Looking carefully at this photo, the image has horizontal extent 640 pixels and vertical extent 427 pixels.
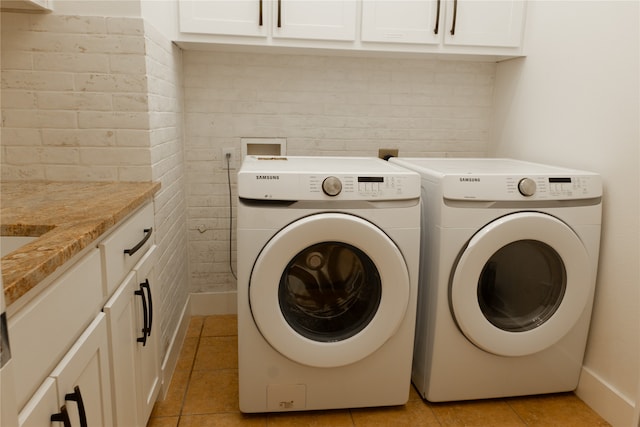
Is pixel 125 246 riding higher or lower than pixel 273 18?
lower

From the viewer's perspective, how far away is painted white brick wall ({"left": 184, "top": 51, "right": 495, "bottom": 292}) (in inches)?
94.7

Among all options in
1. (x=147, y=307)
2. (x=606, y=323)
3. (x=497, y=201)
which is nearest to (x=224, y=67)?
(x=147, y=307)

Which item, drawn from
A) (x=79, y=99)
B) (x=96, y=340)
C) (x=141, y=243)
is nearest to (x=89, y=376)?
(x=96, y=340)

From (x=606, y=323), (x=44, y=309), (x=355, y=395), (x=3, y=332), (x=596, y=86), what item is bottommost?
(x=355, y=395)

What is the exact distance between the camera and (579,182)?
1717mm

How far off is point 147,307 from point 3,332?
1150 mm

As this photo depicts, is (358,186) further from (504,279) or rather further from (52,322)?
(52,322)

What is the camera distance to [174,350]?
211cm

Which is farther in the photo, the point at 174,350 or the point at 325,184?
the point at 174,350

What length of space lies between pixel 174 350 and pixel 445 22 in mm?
1960

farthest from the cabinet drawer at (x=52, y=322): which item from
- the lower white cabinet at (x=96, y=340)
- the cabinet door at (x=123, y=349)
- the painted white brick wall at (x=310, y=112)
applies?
the painted white brick wall at (x=310, y=112)

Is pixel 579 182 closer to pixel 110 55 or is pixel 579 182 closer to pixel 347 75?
pixel 347 75

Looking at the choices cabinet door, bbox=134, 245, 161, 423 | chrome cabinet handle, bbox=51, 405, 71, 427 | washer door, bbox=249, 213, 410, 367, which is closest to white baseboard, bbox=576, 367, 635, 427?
washer door, bbox=249, 213, 410, 367

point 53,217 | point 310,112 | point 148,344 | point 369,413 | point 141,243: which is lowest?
point 369,413
